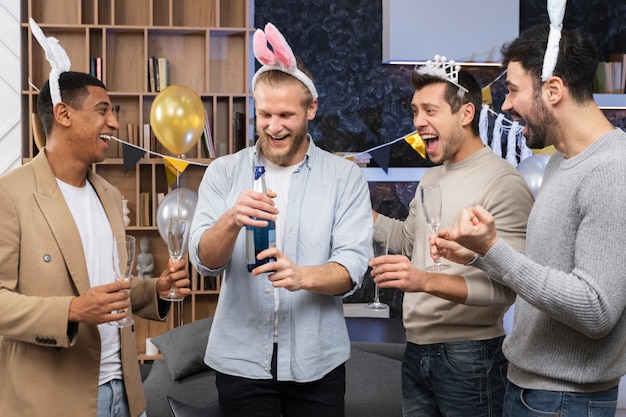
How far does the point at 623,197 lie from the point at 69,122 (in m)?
1.64

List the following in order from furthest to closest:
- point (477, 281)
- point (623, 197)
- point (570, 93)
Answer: point (477, 281)
point (570, 93)
point (623, 197)

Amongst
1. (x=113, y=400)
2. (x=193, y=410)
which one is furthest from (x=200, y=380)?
(x=113, y=400)

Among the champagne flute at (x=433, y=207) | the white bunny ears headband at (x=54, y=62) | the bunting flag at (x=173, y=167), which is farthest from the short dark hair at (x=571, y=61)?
the bunting flag at (x=173, y=167)

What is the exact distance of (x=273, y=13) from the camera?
590cm

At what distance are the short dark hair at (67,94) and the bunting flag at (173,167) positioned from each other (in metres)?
2.67

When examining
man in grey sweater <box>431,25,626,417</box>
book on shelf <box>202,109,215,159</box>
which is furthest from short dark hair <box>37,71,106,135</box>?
book on shelf <box>202,109,215,159</box>

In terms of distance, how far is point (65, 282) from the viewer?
2.08 metres

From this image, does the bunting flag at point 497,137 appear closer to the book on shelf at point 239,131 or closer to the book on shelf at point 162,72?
the book on shelf at point 239,131

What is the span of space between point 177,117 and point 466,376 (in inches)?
112

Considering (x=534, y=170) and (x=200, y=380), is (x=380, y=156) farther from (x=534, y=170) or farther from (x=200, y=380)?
(x=200, y=380)

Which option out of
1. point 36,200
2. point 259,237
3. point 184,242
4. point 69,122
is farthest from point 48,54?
point 259,237

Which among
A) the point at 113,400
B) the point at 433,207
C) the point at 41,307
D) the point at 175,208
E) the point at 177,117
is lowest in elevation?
the point at 113,400

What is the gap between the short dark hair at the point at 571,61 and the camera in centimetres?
180

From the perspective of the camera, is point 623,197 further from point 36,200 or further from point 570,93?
point 36,200
